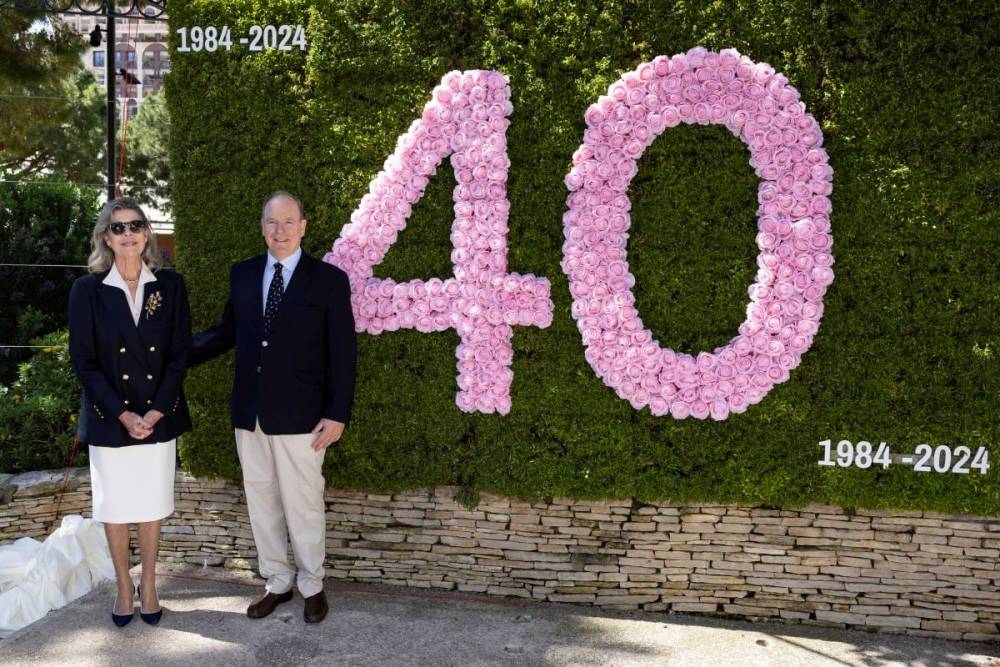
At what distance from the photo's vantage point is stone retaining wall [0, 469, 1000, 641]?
427 centimetres

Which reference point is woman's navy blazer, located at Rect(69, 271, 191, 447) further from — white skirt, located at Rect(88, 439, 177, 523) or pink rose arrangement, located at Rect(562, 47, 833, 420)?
pink rose arrangement, located at Rect(562, 47, 833, 420)

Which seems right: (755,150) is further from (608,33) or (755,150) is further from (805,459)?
(805,459)

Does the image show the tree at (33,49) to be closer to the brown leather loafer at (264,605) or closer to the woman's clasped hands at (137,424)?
the woman's clasped hands at (137,424)

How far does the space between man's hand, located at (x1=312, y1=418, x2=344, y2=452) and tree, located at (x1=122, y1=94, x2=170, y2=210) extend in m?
13.6

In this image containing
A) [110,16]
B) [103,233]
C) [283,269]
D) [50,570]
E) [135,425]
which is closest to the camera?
[135,425]

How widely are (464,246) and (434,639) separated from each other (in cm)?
200

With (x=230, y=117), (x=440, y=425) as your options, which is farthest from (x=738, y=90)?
(x=230, y=117)

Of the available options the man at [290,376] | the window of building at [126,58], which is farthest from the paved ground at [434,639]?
the window of building at [126,58]

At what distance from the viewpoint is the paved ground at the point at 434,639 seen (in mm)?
3908

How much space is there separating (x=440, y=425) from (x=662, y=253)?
1512 millimetres

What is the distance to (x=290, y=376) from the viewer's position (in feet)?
13.2

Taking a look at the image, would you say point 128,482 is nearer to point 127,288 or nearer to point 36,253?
point 127,288

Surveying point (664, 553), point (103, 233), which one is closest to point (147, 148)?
point (103, 233)

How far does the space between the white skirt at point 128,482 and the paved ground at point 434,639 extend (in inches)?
23.7
